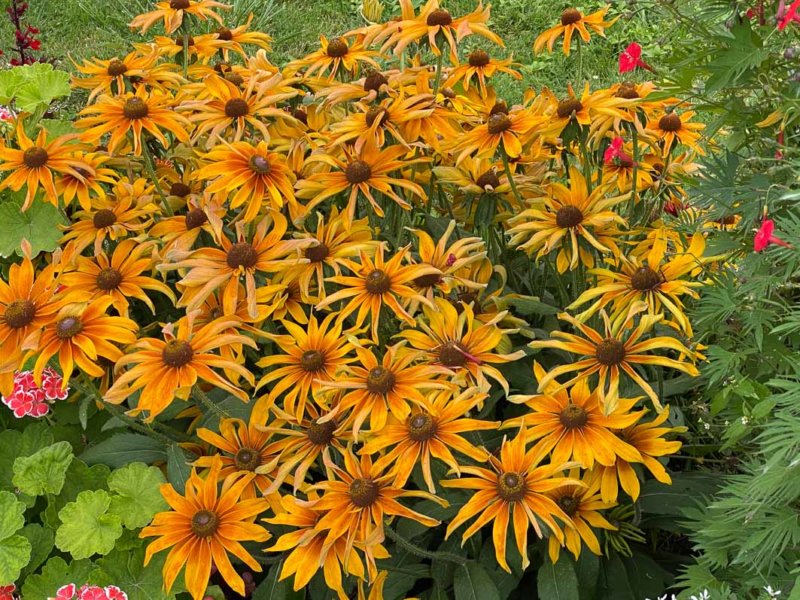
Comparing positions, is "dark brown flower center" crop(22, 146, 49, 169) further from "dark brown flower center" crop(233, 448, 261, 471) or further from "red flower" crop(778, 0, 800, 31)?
"red flower" crop(778, 0, 800, 31)

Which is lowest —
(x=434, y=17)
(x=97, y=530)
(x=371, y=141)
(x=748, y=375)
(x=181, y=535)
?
(x=97, y=530)

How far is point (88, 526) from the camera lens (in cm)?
140

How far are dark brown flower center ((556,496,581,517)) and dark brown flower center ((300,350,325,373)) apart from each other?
0.39 meters

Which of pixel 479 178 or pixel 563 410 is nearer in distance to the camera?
pixel 563 410

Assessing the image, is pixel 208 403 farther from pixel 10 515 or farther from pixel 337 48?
pixel 337 48

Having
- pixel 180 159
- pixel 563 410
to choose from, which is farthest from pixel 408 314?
pixel 180 159

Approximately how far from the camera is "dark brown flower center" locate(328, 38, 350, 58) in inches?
69.6

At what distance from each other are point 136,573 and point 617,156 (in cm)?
108

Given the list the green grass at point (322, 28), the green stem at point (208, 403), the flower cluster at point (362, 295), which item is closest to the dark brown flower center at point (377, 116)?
the flower cluster at point (362, 295)

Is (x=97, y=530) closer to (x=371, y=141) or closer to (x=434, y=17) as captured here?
(x=371, y=141)

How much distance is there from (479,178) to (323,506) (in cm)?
67

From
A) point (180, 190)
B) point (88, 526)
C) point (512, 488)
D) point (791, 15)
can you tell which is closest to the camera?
point (791, 15)

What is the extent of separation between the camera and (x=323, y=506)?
3.93ft

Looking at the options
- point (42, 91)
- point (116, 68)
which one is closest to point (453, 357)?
point (116, 68)
